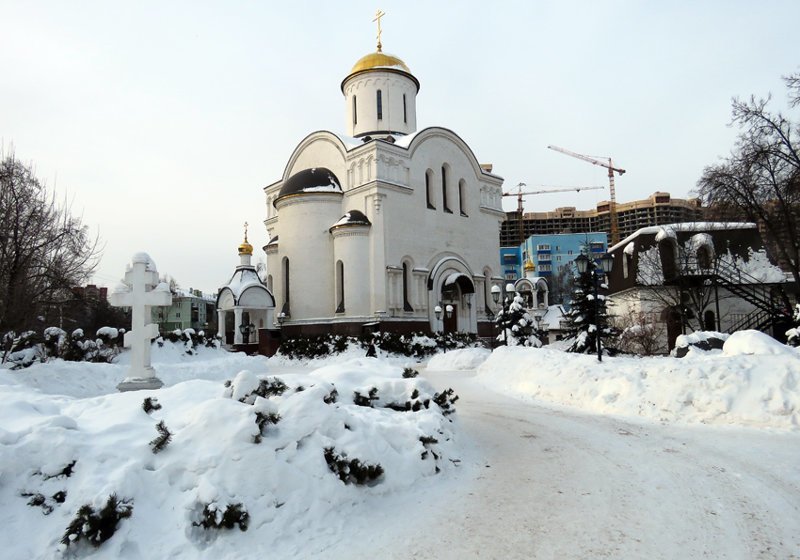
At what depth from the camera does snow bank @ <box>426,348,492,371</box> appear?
21344 mm

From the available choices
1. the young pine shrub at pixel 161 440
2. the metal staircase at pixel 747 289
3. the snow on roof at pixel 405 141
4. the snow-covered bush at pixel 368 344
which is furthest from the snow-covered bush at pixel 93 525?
the snow on roof at pixel 405 141

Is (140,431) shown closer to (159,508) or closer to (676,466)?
(159,508)

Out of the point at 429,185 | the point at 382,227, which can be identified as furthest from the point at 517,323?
the point at 429,185

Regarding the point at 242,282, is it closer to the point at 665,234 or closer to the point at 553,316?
the point at 665,234

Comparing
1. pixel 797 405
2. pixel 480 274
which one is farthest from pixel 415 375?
pixel 480 274

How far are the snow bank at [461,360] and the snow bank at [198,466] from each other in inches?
596

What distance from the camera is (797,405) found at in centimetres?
775

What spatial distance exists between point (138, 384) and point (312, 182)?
22737mm

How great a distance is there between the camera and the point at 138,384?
9852 millimetres

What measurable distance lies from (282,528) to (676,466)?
451 cm

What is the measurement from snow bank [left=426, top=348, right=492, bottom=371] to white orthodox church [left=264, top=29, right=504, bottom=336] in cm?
542

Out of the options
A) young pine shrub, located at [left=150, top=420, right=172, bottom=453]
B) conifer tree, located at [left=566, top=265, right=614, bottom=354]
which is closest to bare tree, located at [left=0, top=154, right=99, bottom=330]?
young pine shrub, located at [left=150, top=420, right=172, bottom=453]

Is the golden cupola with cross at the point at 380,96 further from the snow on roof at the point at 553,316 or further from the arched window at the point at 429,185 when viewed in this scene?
the snow on roof at the point at 553,316

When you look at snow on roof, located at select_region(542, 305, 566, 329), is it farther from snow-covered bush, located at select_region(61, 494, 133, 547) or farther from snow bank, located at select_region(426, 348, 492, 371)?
snow-covered bush, located at select_region(61, 494, 133, 547)
